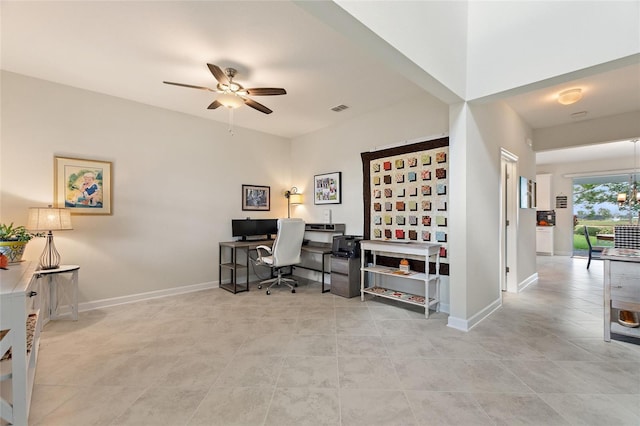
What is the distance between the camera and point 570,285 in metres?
4.32

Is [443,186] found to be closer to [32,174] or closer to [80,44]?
[80,44]

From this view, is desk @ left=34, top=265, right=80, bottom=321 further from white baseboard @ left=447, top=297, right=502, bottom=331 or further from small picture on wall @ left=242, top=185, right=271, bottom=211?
white baseboard @ left=447, top=297, right=502, bottom=331

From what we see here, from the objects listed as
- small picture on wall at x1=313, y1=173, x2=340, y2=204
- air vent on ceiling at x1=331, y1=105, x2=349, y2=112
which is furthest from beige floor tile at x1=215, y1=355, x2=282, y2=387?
air vent on ceiling at x1=331, y1=105, x2=349, y2=112

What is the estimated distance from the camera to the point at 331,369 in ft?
6.59

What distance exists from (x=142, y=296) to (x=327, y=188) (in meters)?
3.13

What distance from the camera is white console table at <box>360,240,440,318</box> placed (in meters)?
3.04

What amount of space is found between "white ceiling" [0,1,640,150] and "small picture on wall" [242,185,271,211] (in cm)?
150

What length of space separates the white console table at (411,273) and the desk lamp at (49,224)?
134 inches

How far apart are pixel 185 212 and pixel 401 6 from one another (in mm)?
3716

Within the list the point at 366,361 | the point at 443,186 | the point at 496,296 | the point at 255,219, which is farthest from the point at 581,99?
the point at 255,219

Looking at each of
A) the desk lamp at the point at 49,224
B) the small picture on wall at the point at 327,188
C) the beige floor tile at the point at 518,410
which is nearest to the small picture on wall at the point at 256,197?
the small picture on wall at the point at 327,188

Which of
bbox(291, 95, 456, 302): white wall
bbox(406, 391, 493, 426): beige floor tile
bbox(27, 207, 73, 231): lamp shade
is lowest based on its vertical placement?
bbox(406, 391, 493, 426): beige floor tile

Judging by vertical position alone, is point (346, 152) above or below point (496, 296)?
above

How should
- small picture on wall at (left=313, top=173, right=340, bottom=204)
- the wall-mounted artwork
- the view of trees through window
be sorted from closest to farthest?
the wall-mounted artwork
small picture on wall at (left=313, top=173, right=340, bottom=204)
the view of trees through window
